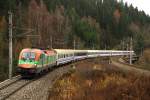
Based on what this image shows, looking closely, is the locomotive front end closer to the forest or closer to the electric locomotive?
the electric locomotive

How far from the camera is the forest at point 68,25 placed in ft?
193

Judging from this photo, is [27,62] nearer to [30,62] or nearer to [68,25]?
[30,62]

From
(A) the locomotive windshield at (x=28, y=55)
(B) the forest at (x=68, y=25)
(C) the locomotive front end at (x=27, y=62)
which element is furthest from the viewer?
(B) the forest at (x=68, y=25)

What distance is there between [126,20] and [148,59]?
101m

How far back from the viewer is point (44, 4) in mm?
103750

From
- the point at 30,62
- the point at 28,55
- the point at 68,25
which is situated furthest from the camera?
the point at 68,25

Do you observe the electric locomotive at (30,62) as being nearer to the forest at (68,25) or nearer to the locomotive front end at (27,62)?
the locomotive front end at (27,62)

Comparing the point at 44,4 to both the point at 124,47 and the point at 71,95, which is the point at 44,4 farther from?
the point at 71,95

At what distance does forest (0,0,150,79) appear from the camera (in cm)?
5888

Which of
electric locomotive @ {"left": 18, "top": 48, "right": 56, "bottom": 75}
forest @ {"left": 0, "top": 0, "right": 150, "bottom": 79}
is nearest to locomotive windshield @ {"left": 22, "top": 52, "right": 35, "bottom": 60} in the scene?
electric locomotive @ {"left": 18, "top": 48, "right": 56, "bottom": 75}

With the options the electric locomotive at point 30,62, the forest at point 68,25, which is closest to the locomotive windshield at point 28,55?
the electric locomotive at point 30,62

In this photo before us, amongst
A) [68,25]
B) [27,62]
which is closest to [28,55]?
[27,62]

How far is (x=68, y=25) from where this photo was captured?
351 ft

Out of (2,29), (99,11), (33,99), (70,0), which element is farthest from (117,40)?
(33,99)
